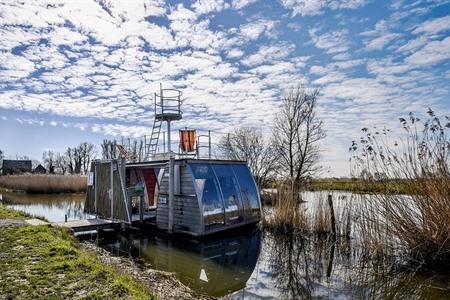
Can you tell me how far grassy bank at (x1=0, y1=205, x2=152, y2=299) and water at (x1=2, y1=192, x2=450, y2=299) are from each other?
2.08 m

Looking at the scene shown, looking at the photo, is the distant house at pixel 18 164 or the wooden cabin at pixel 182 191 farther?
the distant house at pixel 18 164

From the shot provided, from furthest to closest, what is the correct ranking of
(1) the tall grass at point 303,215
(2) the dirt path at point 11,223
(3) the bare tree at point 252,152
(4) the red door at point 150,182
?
(3) the bare tree at point 252,152, (4) the red door at point 150,182, (1) the tall grass at point 303,215, (2) the dirt path at point 11,223

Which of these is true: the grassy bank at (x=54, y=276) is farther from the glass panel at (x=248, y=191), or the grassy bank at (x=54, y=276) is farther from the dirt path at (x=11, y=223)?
the glass panel at (x=248, y=191)

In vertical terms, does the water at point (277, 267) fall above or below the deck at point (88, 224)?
below

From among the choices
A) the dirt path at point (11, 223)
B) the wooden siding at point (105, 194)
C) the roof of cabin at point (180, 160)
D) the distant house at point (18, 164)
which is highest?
the distant house at point (18, 164)

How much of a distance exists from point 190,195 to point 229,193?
1.62 m

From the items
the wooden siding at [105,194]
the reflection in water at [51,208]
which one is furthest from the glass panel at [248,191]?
the reflection in water at [51,208]

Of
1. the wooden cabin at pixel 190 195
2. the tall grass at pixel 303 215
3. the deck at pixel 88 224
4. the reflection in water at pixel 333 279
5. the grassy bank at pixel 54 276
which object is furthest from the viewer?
the deck at pixel 88 224

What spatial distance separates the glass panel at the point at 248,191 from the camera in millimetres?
13492

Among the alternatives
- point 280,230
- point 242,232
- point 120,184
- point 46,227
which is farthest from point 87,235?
point 280,230

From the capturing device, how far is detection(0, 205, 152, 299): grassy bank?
15.8 feet

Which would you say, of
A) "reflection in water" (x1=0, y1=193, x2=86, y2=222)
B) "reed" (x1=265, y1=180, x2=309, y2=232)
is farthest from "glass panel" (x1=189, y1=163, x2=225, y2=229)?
"reflection in water" (x1=0, y1=193, x2=86, y2=222)

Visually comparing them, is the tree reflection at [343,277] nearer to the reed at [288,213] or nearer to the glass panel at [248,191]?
the reed at [288,213]

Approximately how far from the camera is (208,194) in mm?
11844
